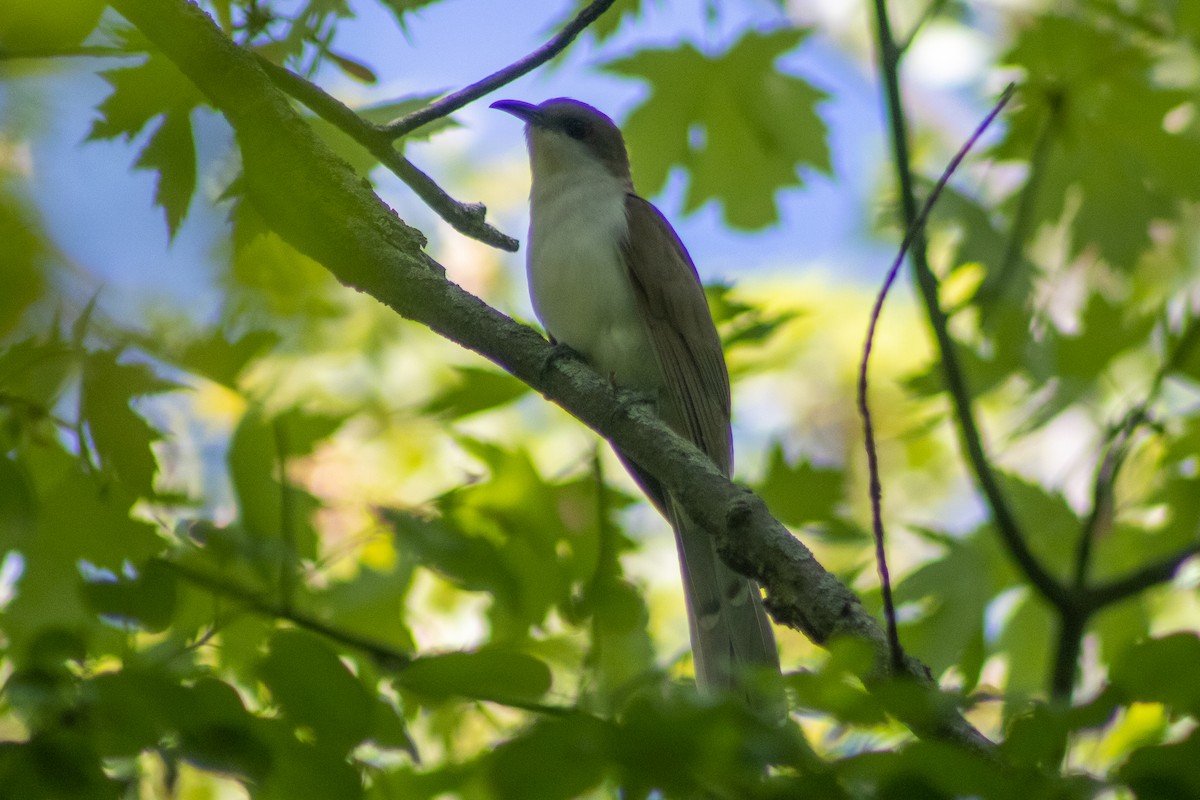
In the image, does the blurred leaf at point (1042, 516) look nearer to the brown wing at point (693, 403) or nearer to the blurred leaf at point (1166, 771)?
the brown wing at point (693, 403)

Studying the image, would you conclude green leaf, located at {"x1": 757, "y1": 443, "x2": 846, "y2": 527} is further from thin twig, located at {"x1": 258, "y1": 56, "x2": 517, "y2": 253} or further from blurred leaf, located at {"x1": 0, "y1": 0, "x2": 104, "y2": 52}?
blurred leaf, located at {"x1": 0, "y1": 0, "x2": 104, "y2": 52}

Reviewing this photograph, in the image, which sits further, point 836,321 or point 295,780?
point 836,321

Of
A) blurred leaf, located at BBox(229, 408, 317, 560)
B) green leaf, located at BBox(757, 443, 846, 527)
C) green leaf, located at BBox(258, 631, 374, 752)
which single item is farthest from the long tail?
green leaf, located at BBox(258, 631, 374, 752)

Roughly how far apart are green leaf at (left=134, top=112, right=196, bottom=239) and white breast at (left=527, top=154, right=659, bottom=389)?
265cm

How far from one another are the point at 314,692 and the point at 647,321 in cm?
361

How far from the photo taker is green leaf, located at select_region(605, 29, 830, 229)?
5.93m

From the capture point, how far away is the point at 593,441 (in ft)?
14.3

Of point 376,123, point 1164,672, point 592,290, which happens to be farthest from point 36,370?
point 592,290

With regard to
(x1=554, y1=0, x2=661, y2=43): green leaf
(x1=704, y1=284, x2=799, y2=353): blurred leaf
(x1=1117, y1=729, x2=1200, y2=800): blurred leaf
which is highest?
(x1=554, y1=0, x2=661, y2=43): green leaf

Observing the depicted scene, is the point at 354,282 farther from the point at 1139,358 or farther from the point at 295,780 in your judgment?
the point at 1139,358

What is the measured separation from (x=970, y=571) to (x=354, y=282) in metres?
2.88

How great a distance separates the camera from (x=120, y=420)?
290 cm

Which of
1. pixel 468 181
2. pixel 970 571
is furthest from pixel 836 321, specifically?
pixel 970 571

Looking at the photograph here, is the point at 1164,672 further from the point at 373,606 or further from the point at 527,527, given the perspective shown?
the point at 373,606
